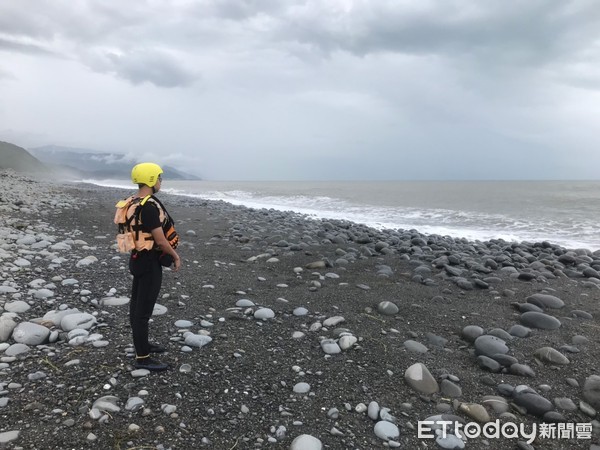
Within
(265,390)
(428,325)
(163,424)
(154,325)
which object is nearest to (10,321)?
(154,325)

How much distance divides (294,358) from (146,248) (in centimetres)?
190

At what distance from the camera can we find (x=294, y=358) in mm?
4102

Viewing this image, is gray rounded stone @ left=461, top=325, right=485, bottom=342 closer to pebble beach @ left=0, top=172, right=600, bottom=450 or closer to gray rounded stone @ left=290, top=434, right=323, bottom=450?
pebble beach @ left=0, top=172, right=600, bottom=450

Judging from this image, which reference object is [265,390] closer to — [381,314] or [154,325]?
[154,325]

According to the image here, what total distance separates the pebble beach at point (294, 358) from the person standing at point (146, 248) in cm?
26

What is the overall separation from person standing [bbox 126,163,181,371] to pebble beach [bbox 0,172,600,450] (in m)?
0.26

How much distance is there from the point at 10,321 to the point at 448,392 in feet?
15.0

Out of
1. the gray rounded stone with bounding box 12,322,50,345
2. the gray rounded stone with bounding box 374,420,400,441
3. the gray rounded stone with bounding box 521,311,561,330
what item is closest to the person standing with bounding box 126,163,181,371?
the gray rounded stone with bounding box 12,322,50,345

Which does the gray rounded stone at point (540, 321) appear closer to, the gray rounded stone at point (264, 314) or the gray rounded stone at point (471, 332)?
the gray rounded stone at point (471, 332)

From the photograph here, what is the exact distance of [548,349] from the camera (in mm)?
4387

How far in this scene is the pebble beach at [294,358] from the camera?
3.02 meters

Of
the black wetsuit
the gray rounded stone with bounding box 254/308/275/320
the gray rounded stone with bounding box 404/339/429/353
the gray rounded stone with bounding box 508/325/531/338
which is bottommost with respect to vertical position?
the gray rounded stone with bounding box 404/339/429/353

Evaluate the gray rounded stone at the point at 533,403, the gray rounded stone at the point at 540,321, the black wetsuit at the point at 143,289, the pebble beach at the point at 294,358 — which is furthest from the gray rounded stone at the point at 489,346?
the black wetsuit at the point at 143,289

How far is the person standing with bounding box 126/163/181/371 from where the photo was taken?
11.8 ft
